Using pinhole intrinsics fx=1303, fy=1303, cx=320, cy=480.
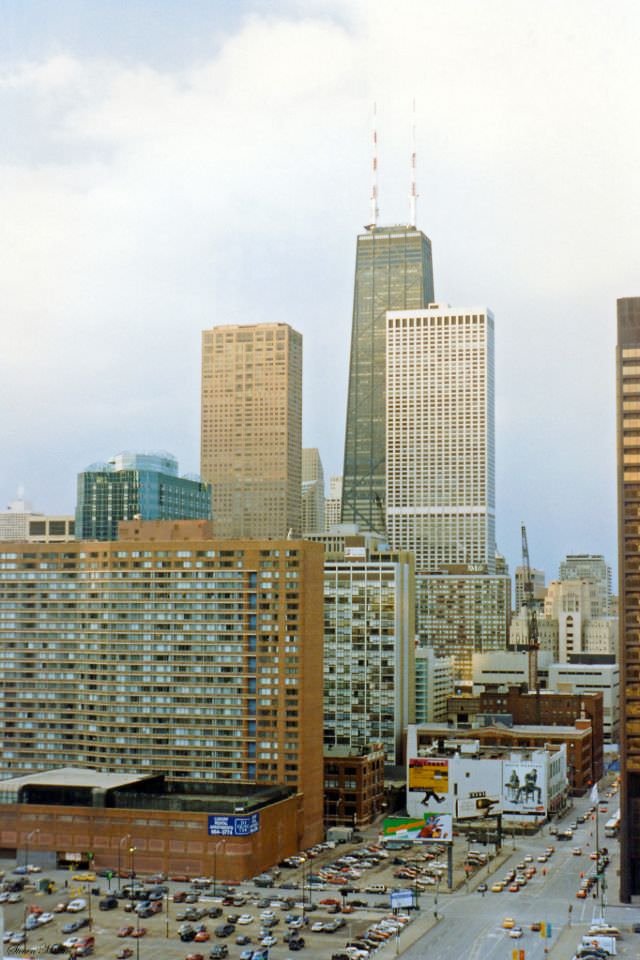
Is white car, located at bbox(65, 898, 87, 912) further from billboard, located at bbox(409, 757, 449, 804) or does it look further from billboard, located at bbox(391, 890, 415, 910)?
billboard, located at bbox(409, 757, 449, 804)

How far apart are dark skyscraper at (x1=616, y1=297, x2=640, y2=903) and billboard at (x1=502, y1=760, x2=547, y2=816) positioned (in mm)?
42846

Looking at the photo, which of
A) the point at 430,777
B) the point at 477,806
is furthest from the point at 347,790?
the point at 477,806

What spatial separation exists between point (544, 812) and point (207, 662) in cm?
4772

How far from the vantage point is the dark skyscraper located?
119438 mm

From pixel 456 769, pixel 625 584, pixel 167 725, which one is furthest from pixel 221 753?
pixel 625 584

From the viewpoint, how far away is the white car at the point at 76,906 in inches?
4500

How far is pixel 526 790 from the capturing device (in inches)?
6471

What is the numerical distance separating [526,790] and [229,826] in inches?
1962

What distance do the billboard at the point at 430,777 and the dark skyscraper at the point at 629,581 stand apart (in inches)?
1786

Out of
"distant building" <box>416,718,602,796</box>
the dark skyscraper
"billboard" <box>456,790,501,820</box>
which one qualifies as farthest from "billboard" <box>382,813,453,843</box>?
"distant building" <box>416,718,602,796</box>

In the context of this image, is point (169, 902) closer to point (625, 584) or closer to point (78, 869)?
point (78, 869)

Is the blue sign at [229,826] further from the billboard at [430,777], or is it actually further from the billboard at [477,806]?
the billboard at [430,777]

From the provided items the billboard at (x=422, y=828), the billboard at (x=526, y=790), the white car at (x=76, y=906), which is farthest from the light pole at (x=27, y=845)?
the billboard at (x=526, y=790)

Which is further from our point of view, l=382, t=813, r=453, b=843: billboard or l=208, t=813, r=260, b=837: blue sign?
l=382, t=813, r=453, b=843: billboard
